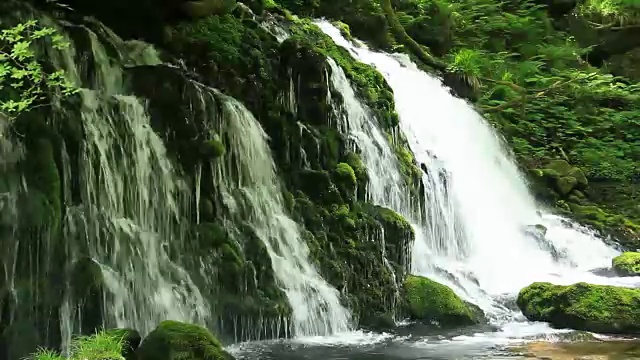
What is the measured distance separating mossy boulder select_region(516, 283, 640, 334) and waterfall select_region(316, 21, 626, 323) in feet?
1.84

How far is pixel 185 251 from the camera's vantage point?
826 centimetres

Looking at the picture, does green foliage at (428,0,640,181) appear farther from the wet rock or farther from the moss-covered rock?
the moss-covered rock

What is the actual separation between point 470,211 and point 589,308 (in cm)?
518

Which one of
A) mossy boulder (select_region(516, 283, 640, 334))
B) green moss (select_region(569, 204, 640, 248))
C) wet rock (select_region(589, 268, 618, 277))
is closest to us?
mossy boulder (select_region(516, 283, 640, 334))

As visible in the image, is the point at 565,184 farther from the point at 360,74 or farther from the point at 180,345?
the point at 180,345

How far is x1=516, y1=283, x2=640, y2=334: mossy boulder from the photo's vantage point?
28.5 feet

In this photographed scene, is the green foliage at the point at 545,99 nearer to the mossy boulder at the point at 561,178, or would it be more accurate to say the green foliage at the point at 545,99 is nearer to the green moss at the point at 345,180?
the mossy boulder at the point at 561,178

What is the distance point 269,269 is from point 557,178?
434 inches

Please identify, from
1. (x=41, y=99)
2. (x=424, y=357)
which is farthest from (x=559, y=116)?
(x=41, y=99)

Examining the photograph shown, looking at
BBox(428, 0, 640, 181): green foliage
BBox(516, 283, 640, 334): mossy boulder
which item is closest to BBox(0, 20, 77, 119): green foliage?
BBox(516, 283, 640, 334): mossy boulder

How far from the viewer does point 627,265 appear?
41.1ft

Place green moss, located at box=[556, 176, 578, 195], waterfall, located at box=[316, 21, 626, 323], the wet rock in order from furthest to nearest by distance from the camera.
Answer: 1. green moss, located at box=[556, 176, 578, 195]
2. the wet rock
3. waterfall, located at box=[316, 21, 626, 323]

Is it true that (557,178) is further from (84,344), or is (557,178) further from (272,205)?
(84,344)

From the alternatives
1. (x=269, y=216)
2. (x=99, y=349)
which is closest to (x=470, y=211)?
(x=269, y=216)
